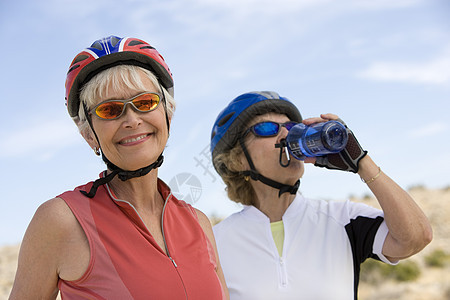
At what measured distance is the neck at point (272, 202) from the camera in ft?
12.8

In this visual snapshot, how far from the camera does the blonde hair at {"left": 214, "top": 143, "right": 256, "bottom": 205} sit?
4.24m

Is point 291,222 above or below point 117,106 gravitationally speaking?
below

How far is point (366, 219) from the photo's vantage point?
3.51 m

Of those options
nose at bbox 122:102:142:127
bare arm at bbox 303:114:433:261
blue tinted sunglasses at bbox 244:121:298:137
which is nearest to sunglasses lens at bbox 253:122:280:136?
blue tinted sunglasses at bbox 244:121:298:137

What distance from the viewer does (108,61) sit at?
8.45 feet

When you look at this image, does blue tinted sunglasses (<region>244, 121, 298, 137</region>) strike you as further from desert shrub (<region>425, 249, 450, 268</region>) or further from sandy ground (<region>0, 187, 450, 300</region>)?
desert shrub (<region>425, 249, 450, 268</region>)

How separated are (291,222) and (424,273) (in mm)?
18954

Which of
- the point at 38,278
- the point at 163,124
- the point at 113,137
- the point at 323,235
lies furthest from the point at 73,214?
the point at 323,235

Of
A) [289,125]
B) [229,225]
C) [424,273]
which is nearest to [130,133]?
[229,225]

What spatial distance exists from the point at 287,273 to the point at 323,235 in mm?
451

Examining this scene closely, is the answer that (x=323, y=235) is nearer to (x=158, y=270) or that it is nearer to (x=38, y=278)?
(x=158, y=270)

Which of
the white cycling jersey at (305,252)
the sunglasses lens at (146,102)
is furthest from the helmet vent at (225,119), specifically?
the sunglasses lens at (146,102)

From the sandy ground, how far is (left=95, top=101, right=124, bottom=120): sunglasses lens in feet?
46.8

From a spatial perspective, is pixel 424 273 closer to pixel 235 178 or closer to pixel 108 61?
pixel 235 178
